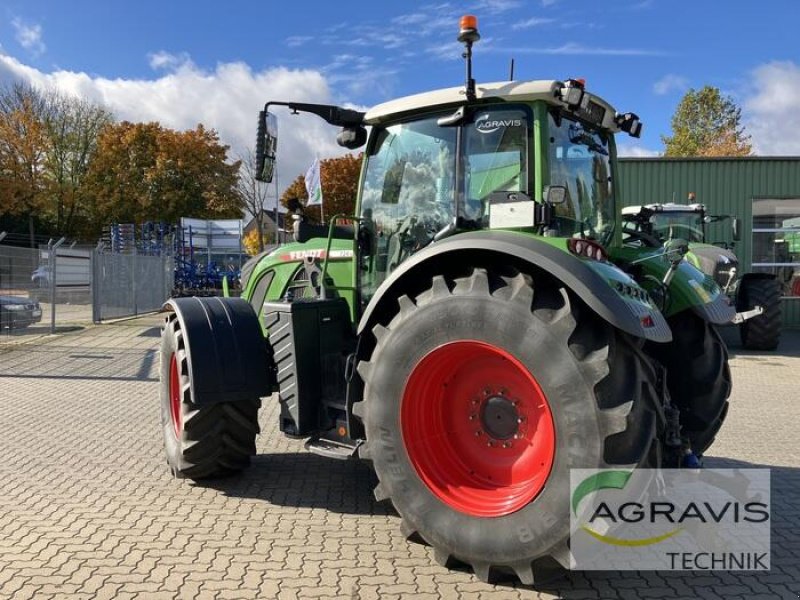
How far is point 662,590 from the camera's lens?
11.0ft

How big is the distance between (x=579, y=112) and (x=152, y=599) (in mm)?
3444

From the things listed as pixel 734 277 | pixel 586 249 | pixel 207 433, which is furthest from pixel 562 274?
pixel 734 277

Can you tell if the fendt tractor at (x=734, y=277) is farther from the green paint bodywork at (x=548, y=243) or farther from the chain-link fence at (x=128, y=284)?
the chain-link fence at (x=128, y=284)

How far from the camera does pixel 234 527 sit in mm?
4129

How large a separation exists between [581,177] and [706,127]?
1298 inches

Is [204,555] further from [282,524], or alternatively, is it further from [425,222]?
[425,222]

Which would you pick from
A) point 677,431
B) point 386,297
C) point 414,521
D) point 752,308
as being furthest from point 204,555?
point 752,308

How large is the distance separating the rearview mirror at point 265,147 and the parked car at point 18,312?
11447mm

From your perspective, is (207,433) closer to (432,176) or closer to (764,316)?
(432,176)

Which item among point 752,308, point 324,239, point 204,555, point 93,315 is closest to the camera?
point 204,555

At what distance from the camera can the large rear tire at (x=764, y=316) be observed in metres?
12.5

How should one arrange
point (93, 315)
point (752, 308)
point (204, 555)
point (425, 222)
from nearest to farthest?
point (204, 555), point (425, 222), point (752, 308), point (93, 315)

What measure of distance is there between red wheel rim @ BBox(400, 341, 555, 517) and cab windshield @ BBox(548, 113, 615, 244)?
94 centimetres

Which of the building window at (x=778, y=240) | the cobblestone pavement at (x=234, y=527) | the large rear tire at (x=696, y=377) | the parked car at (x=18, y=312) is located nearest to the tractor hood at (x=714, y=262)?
the cobblestone pavement at (x=234, y=527)
